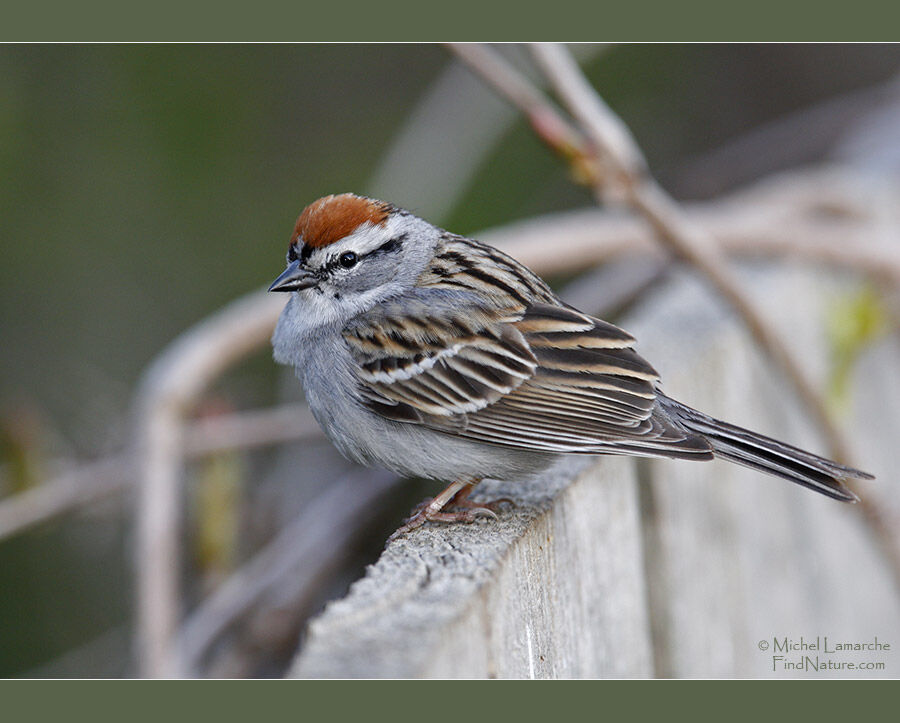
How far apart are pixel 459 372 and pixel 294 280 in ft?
1.57

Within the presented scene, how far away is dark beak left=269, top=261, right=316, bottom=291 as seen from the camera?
107 inches

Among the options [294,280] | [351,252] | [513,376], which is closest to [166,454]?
[294,280]

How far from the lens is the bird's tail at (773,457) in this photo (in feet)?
7.36

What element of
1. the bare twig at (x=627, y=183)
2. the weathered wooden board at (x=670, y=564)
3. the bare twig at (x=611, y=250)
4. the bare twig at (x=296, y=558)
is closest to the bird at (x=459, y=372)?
the weathered wooden board at (x=670, y=564)

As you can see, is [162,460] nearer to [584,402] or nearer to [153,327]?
[584,402]

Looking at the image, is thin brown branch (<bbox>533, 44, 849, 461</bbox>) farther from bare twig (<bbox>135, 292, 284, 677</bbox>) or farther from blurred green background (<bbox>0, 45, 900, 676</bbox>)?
blurred green background (<bbox>0, 45, 900, 676</bbox>)

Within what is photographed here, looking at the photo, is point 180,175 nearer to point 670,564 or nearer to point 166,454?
point 166,454

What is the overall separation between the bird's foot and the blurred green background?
2164 millimetres

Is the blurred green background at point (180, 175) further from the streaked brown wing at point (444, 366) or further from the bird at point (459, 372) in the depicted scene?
the streaked brown wing at point (444, 366)

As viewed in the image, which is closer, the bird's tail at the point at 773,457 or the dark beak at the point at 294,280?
the bird's tail at the point at 773,457

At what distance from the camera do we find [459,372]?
2594 millimetres

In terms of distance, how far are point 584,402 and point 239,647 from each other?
4.81ft

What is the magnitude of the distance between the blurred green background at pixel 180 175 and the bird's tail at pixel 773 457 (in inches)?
90.7

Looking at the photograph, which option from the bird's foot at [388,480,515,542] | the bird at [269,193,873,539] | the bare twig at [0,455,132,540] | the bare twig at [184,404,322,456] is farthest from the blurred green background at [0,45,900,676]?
the bird's foot at [388,480,515,542]
